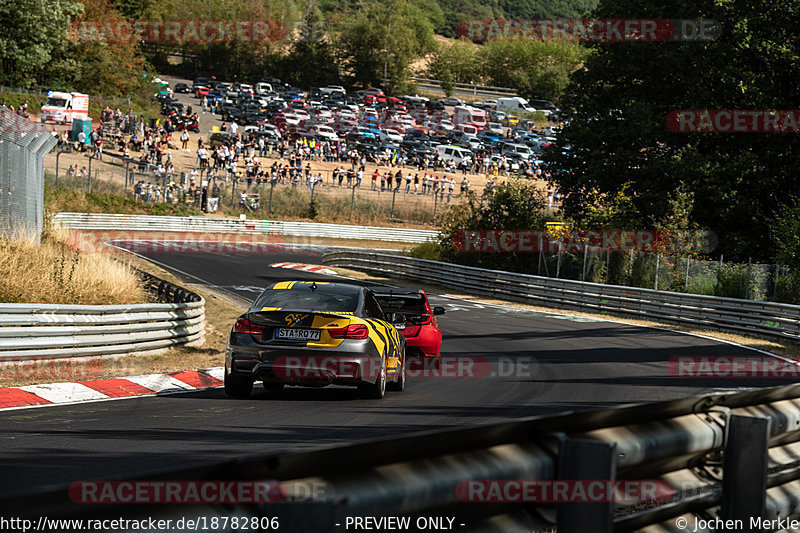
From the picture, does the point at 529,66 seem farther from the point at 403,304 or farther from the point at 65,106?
the point at 403,304

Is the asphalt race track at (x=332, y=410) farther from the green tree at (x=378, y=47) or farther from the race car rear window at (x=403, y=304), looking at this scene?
the green tree at (x=378, y=47)

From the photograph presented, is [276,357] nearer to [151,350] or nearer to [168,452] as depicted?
[168,452]

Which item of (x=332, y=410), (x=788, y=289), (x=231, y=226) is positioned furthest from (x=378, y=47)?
(x=332, y=410)

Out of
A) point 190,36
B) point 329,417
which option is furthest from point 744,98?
point 190,36

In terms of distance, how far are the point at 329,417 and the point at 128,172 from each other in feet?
144

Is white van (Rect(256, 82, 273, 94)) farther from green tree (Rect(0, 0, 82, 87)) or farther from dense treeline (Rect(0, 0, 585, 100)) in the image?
green tree (Rect(0, 0, 82, 87))

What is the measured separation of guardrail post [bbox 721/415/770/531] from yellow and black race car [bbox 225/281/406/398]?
7.23 meters

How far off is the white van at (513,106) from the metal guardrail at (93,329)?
109956 millimetres

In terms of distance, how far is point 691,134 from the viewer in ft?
118

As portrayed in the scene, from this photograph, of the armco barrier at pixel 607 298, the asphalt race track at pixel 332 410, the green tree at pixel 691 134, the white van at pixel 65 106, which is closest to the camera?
the asphalt race track at pixel 332 410

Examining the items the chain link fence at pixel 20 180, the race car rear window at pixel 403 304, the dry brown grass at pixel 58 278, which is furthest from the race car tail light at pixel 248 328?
the chain link fence at pixel 20 180

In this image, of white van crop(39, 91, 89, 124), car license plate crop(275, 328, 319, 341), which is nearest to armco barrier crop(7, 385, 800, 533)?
car license plate crop(275, 328, 319, 341)

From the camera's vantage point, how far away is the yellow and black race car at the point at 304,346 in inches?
426

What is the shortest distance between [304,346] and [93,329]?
454 cm
